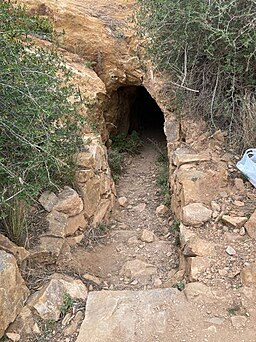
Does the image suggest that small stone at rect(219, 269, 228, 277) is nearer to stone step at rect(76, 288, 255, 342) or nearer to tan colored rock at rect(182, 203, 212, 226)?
stone step at rect(76, 288, 255, 342)

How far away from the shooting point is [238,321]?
251cm

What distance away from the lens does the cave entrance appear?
6.56 m

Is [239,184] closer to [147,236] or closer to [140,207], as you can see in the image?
[147,236]

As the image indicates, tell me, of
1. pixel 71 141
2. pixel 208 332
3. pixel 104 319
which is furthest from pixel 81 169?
pixel 208 332

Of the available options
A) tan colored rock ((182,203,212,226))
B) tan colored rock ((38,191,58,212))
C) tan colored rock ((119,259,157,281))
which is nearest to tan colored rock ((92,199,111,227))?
tan colored rock ((38,191,58,212))

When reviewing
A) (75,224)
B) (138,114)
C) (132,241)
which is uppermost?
(75,224)

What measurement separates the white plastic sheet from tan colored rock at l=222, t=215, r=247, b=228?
19.7 inches

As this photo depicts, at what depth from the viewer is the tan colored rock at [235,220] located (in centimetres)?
338

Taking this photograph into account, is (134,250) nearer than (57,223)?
No

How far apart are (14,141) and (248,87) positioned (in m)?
2.56

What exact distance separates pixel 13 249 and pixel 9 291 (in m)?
0.41

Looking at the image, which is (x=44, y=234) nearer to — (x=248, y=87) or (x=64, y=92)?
(x=64, y=92)

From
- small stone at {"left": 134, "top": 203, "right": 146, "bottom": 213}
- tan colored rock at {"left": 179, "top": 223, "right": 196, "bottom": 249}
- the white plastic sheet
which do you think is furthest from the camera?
small stone at {"left": 134, "top": 203, "right": 146, "bottom": 213}

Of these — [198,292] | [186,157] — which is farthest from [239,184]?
[198,292]
